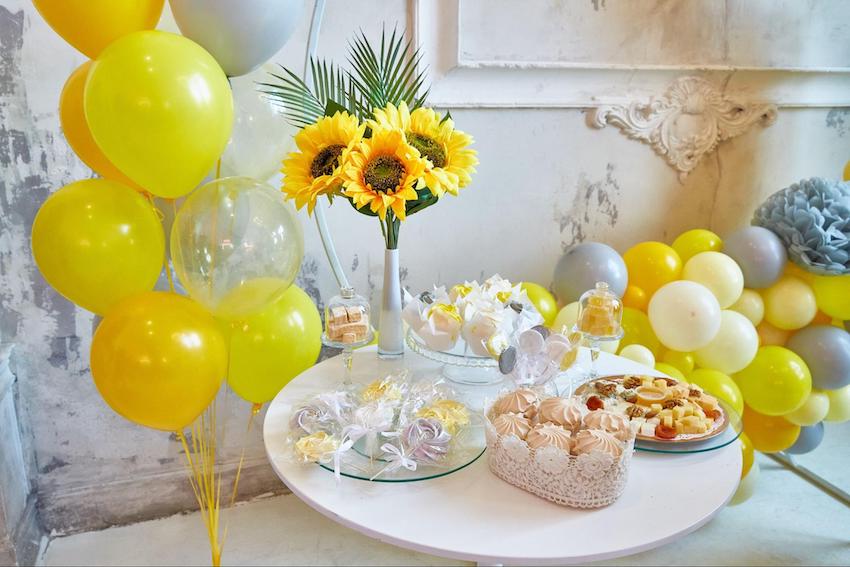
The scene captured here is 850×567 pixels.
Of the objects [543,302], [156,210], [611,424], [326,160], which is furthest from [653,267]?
[156,210]

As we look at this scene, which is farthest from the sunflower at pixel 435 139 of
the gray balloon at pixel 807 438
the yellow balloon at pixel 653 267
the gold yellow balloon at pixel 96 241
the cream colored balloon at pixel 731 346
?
the gray balloon at pixel 807 438

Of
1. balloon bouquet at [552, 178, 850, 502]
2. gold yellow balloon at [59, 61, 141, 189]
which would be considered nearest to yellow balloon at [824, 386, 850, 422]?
balloon bouquet at [552, 178, 850, 502]

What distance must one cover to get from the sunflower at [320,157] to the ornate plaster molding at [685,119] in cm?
107

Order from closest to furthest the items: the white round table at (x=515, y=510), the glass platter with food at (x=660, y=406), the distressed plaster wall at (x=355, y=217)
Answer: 1. the white round table at (x=515, y=510)
2. the glass platter with food at (x=660, y=406)
3. the distressed plaster wall at (x=355, y=217)

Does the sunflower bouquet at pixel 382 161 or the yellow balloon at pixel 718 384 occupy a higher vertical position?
the sunflower bouquet at pixel 382 161

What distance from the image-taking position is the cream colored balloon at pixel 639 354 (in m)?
1.65

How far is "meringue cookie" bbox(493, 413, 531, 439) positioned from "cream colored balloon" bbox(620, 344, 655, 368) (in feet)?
2.51

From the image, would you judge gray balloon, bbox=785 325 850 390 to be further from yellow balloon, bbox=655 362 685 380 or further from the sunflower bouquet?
the sunflower bouquet

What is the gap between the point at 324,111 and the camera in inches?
53.4

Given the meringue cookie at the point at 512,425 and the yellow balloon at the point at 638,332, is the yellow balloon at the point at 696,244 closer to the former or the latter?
the yellow balloon at the point at 638,332

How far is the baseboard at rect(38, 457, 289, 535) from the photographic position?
1.87 metres

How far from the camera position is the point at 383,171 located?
1159 millimetres

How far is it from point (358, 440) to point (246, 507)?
1.17m

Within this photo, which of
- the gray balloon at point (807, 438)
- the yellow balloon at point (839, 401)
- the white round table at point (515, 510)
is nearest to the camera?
the white round table at point (515, 510)
